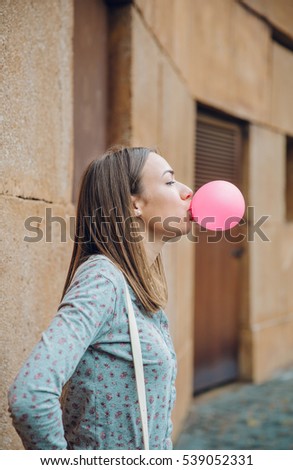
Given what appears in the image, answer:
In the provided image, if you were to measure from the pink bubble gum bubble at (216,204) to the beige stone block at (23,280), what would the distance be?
68cm

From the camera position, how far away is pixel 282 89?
7.82 meters

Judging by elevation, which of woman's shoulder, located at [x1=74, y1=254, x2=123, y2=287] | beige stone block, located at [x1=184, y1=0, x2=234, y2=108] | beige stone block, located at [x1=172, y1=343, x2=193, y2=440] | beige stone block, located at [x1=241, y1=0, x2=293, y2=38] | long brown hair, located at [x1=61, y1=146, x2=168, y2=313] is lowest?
Result: beige stone block, located at [x1=172, y1=343, x2=193, y2=440]

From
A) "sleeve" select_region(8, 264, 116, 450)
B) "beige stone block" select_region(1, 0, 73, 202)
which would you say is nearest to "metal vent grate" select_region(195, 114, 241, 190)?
"beige stone block" select_region(1, 0, 73, 202)

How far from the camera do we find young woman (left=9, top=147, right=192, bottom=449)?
1491 millimetres

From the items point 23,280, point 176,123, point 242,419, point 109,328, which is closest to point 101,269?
point 109,328

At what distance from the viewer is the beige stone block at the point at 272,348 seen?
7.16 meters

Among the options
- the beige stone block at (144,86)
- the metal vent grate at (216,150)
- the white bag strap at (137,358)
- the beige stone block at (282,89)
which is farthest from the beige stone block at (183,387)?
the white bag strap at (137,358)

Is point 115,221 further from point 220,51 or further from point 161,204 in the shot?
point 220,51

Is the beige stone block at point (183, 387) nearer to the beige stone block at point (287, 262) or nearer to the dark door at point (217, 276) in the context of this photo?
the dark door at point (217, 276)

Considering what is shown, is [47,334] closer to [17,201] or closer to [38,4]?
[17,201]

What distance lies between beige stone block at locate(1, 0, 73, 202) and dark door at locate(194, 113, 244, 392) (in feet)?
11.0

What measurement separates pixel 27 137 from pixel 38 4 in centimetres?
54

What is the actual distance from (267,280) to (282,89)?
218 centimetres

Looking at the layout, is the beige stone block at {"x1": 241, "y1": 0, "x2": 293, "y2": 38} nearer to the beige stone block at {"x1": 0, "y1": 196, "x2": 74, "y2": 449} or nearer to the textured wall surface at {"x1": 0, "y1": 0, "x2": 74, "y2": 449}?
the textured wall surface at {"x1": 0, "y1": 0, "x2": 74, "y2": 449}
